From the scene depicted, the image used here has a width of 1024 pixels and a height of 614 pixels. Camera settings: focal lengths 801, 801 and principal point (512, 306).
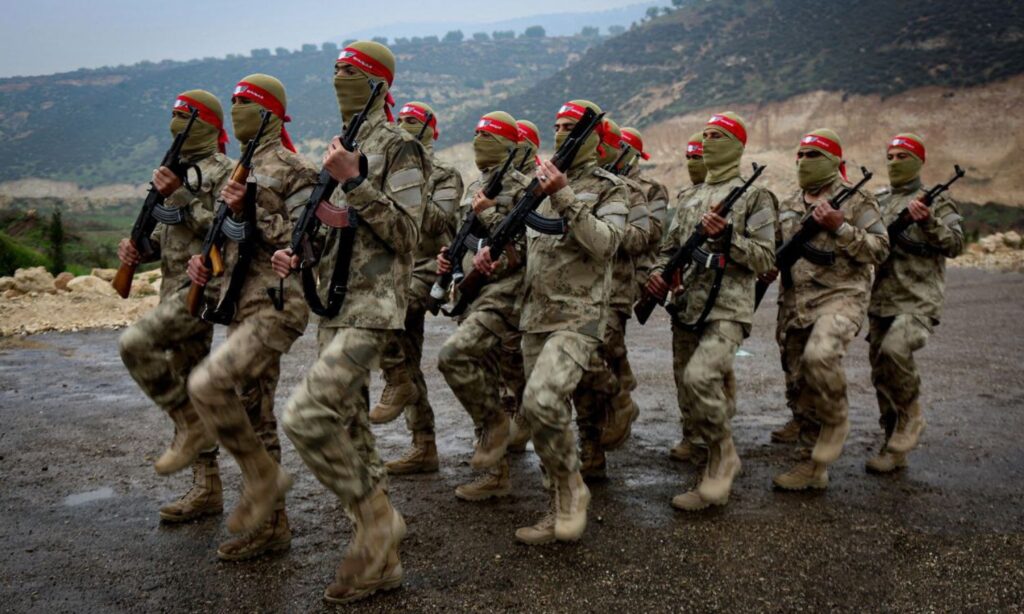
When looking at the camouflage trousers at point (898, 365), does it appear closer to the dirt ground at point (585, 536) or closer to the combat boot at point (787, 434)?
the dirt ground at point (585, 536)

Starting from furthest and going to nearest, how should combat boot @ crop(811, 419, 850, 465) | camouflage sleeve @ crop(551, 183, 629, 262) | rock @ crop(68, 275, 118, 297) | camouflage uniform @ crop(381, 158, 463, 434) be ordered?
rock @ crop(68, 275, 118, 297), camouflage uniform @ crop(381, 158, 463, 434), combat boot @ crop(811, 419, 850, 465), camouflage sleeve @ crop(551, 183, 629, 262)

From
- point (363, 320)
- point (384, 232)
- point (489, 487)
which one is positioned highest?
point (384, 232)

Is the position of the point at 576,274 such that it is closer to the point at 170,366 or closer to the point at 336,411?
the point at 336,411

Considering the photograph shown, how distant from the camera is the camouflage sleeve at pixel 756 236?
208 inches

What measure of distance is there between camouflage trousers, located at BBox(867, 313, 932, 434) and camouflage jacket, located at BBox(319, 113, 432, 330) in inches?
155

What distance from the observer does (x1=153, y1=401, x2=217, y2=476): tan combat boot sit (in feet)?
14.9

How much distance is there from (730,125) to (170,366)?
4.01m

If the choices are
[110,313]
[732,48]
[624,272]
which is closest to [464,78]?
[732,48]

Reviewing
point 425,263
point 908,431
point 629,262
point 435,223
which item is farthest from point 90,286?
point 908,431

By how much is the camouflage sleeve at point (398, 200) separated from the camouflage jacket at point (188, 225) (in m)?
1.41

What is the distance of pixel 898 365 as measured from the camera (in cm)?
599

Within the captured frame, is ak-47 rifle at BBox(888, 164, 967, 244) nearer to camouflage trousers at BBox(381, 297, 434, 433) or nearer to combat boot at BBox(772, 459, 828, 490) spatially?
combat boot at BBox(772, 459, 828, 490)

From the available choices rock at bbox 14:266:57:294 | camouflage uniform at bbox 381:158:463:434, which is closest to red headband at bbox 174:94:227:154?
camouflage uniform at bbox 381:158:463:434

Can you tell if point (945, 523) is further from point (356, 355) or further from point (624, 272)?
point (356, 355)
